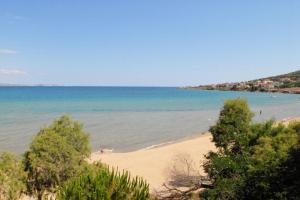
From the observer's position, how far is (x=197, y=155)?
120 ft

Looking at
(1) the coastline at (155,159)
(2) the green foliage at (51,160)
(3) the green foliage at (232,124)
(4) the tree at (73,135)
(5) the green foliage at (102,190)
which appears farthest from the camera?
(1) the coastline at (155,159)

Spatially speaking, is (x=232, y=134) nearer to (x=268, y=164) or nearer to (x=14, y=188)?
(x=268, y=164)

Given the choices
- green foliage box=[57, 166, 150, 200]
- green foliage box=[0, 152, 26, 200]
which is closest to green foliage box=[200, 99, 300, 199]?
green foliage box=[57, 166, 150, 200]

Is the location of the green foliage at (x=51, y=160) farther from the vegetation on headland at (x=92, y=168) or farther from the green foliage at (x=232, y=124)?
the green foliage at (x=232, y=124)

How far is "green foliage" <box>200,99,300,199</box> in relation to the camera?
15156mm

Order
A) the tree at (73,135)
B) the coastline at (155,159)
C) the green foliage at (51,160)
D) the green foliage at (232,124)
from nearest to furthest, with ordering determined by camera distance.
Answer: the green foliage at (51,160), the tree at (73,135), the green foliage at (232,124), the coastline at (155,159)

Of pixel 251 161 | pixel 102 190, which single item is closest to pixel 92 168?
pixel 251 161

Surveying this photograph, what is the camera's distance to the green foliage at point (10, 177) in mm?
15188

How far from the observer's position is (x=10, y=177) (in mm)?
15711

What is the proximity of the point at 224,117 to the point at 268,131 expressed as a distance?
2897 millimetres

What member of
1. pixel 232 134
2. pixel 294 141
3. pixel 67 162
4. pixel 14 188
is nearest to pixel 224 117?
pixel 232 134

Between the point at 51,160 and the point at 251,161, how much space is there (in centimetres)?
911

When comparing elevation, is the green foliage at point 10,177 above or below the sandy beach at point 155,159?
above

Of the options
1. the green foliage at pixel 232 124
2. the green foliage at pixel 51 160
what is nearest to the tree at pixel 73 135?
the green foliage at pixel 51 160
